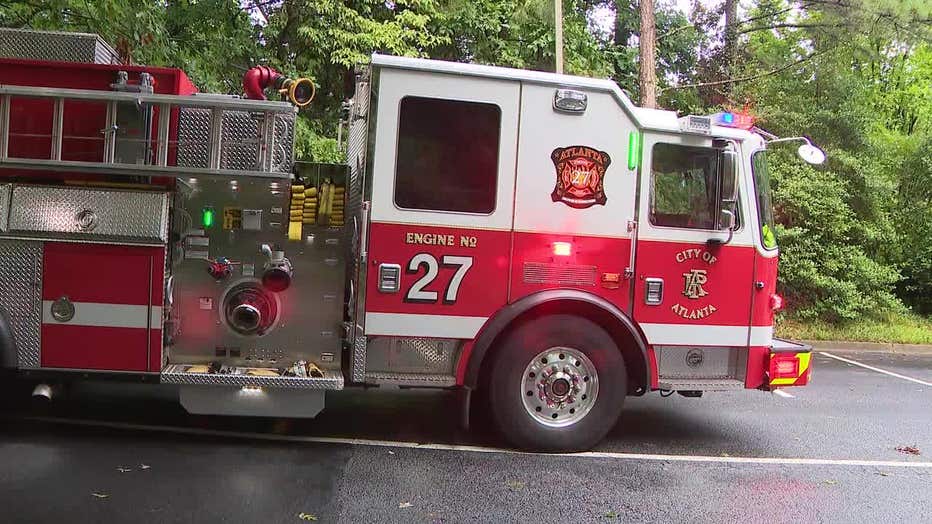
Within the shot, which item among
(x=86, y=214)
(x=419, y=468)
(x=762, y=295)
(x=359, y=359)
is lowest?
(x=419, y=468)

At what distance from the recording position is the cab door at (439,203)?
506cm

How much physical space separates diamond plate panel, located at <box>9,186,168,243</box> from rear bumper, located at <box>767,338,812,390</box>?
438cm

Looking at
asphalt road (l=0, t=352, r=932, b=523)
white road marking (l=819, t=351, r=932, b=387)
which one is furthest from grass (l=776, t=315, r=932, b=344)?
asphalt road (l=0, t=352, r=932, b=523)

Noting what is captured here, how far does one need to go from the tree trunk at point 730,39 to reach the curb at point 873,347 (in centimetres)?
729

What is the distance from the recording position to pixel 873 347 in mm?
12766

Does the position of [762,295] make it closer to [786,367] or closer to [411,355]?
[786,367]

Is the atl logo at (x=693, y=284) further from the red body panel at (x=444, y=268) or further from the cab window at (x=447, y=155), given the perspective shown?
the cab window at (x=447, y=155)

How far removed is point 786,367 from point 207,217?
4.30 metres

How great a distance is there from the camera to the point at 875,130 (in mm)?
15250

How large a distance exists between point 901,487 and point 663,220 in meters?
2.43

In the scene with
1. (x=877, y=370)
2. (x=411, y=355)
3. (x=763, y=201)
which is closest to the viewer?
(x=411, y=355)

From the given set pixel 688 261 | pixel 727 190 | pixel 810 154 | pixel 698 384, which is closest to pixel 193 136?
pixel 688 261

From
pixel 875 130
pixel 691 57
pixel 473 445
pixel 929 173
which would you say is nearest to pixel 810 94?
pixel 875 130

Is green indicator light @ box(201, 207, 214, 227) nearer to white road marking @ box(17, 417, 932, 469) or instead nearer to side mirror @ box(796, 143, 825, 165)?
white road marking @ box(17, 417, 932, 469)
